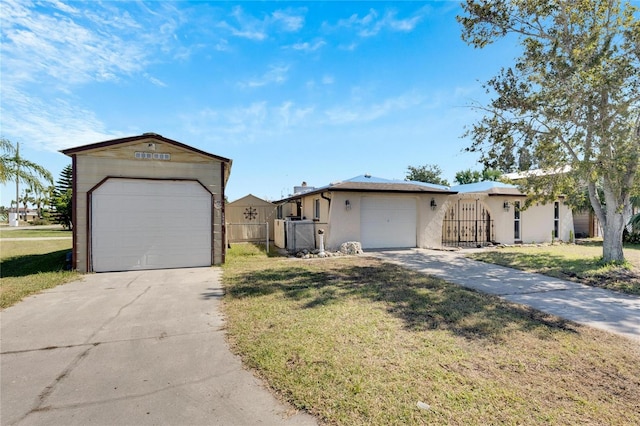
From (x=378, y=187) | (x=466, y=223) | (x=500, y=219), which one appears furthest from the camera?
(x=466, y=223)

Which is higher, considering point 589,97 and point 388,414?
point 589,97

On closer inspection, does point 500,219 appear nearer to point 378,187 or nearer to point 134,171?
point 378,187

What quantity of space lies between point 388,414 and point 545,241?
1737cm

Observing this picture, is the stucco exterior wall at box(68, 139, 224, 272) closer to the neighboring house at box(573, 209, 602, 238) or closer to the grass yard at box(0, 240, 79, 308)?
the grass yard at box(0, 240, 79, 308)

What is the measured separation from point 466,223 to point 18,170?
18.6 m

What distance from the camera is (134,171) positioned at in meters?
8.99

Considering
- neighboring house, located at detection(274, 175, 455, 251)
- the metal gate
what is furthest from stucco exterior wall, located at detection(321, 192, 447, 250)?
the metal gate

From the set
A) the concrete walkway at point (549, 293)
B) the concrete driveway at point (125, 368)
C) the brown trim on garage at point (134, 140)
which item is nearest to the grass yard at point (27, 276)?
the concrete driveway at point (125, 368)

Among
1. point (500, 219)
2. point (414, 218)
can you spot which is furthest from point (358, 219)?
point (500, 219)

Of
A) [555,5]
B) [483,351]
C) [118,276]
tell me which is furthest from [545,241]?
[118,276]

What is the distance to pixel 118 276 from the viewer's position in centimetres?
828

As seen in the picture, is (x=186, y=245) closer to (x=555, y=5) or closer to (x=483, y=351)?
(x=483, y=351)

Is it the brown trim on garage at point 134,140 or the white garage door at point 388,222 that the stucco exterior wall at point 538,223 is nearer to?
the white garage door at point 388,222

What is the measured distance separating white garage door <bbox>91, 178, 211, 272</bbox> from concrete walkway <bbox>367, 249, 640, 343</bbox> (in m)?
6.54
